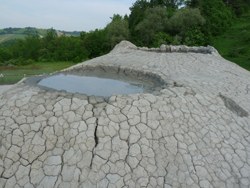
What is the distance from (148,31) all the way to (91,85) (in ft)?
65.6

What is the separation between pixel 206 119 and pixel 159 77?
115 cm

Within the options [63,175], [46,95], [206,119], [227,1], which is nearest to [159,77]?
[206,119]

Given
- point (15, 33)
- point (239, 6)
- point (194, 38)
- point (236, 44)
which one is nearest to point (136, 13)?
point (194, 38)

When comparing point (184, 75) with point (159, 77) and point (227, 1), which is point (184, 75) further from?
point (227, 1)

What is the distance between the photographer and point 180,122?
4246 millimetres

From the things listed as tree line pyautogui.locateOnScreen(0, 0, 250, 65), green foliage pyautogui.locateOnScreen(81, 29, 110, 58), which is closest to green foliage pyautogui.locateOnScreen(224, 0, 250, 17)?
tree line pyautogui.locateOnScreen(0, 0, 250, 65)

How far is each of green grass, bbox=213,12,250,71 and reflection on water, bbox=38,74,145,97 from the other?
39.9 ft

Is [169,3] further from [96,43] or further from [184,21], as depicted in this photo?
[184,21]

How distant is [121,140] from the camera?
12.9 ft

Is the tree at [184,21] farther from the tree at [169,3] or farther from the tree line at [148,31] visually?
the tree at [169,3]

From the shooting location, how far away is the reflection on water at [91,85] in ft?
15.7

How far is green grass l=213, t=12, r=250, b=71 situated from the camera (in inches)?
726

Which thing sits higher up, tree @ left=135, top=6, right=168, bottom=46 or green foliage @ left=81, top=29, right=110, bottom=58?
tree @ left=135, top=6, right=168, bottom=46

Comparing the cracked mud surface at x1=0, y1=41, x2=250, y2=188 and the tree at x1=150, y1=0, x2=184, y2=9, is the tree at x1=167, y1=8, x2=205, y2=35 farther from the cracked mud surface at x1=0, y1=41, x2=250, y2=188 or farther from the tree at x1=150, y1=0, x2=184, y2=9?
the cracked mud surface at x1=0, y1=41, x2=250, y2=188
